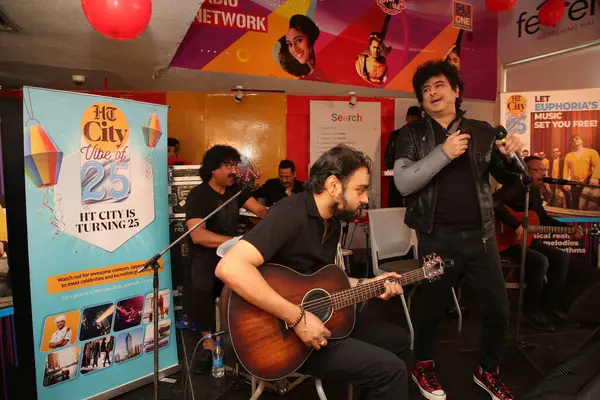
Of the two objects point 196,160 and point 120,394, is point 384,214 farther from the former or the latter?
point 196,160

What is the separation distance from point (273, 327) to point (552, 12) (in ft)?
16.7

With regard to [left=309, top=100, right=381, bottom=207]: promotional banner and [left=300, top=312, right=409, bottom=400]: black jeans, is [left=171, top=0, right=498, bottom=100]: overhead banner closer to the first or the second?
[left=309, top=100, right=381, bottom=207]: promotional banner

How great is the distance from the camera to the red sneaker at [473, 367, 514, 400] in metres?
2.29

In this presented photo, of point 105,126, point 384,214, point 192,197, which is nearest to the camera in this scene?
point 105,126

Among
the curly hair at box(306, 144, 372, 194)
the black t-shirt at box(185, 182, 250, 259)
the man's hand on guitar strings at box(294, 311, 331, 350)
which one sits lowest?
the man's hand on guitar strings at box(294, 311, 331, 350)

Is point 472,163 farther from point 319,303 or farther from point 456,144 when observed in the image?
point 319,303

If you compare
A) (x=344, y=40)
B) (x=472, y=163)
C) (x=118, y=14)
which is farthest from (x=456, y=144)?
(x=344, y=40)

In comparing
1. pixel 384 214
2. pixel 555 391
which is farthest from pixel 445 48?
pixel 555 391

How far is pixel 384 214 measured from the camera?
11.6 feet

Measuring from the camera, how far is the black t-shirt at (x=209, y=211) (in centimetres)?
293

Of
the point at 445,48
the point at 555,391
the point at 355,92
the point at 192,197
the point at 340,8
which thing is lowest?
the point at 555,391

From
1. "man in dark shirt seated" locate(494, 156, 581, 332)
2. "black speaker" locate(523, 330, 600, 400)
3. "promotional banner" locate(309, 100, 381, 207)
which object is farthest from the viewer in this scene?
"promotional banner" locate(309, 100, 381, 207)

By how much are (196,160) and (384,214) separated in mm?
3117

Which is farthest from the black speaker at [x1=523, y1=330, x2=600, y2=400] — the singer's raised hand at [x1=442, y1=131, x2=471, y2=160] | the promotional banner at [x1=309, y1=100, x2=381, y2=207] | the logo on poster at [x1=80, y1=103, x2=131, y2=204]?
the promotional banner at [x1=309, y1=100, x2=381, y2=207]
